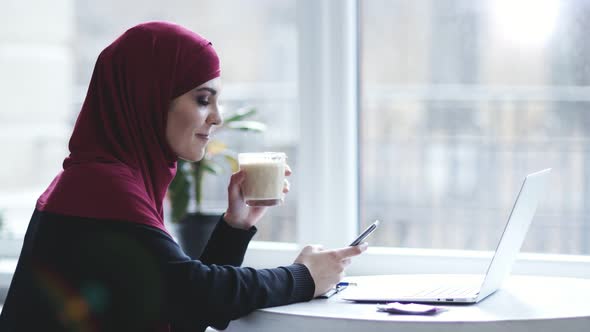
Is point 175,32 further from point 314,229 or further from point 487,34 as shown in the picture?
point 487,34

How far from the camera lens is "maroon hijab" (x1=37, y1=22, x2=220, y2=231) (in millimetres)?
1709

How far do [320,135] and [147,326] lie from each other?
105 centimetres

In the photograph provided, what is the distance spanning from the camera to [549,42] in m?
2.46

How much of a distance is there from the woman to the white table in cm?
4

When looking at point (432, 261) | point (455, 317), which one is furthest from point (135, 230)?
point (432, 261)

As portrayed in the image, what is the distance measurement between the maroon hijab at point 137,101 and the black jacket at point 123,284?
0.10 metres

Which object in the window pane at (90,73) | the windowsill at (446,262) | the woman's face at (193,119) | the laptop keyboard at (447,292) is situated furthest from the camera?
the window pane at (90,73)

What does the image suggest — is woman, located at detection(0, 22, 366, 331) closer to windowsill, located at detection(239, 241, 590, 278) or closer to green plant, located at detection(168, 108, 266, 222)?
green plant, located at detection(168, 108, 266, 222)

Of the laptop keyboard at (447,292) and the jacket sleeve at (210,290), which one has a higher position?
the jacket sleeve at (210,290)

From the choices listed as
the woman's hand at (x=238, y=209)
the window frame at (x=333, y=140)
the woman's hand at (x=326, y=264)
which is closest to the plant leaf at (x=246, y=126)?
the window frame at (x=333, y=140)

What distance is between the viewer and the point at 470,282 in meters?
1.86

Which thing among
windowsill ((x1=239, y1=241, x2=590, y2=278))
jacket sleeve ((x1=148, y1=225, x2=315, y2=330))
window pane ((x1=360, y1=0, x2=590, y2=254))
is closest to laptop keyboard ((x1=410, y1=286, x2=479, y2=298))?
jacket sleeve ((x1=148, y1=225, x2=315, y2=330))

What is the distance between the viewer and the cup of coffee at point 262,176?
1.87 metres

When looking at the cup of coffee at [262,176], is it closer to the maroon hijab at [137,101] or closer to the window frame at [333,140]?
the maroon hijab at [137,101]
